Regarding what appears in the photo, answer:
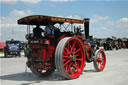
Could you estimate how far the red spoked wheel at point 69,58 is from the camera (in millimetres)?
5746

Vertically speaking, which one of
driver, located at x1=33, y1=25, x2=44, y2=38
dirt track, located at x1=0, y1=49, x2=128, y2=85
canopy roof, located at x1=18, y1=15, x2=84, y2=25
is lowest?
dirt track, located at x1=0, y1=49, x2=128, y2=85

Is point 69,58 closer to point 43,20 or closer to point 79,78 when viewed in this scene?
point 79,78

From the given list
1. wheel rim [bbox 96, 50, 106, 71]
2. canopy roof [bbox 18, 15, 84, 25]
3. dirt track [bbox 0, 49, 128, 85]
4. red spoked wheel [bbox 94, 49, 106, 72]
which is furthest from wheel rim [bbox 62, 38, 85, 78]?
wheel rim [bbox 96, 50, 106, 71]

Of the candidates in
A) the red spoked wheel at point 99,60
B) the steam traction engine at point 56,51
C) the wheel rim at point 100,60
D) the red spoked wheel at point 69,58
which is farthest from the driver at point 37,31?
the wheel rim at point 100,60

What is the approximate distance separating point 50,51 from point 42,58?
0.35 meters

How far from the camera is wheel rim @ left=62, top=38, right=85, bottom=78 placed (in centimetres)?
614

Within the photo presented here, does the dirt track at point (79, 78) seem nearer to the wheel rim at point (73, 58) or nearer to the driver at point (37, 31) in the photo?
the wheel rim at point (73, 58)

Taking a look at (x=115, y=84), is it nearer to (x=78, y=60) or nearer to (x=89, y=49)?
(x=78, y=60)

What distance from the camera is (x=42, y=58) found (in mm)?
6059

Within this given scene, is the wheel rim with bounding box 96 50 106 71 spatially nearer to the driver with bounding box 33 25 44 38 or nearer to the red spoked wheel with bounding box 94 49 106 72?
the red spoked wheel with bounding box 94 49 106 72

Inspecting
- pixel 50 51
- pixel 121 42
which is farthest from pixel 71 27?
pixel 121 42

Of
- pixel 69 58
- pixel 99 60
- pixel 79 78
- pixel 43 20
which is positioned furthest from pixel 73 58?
pixel 99 60

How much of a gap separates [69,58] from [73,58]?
165 millimetres

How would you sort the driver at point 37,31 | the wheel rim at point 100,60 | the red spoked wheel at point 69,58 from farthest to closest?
the wheel rim at point 100,60 → the driver at point 37,31 → the red spoked wheel at point 69,58
